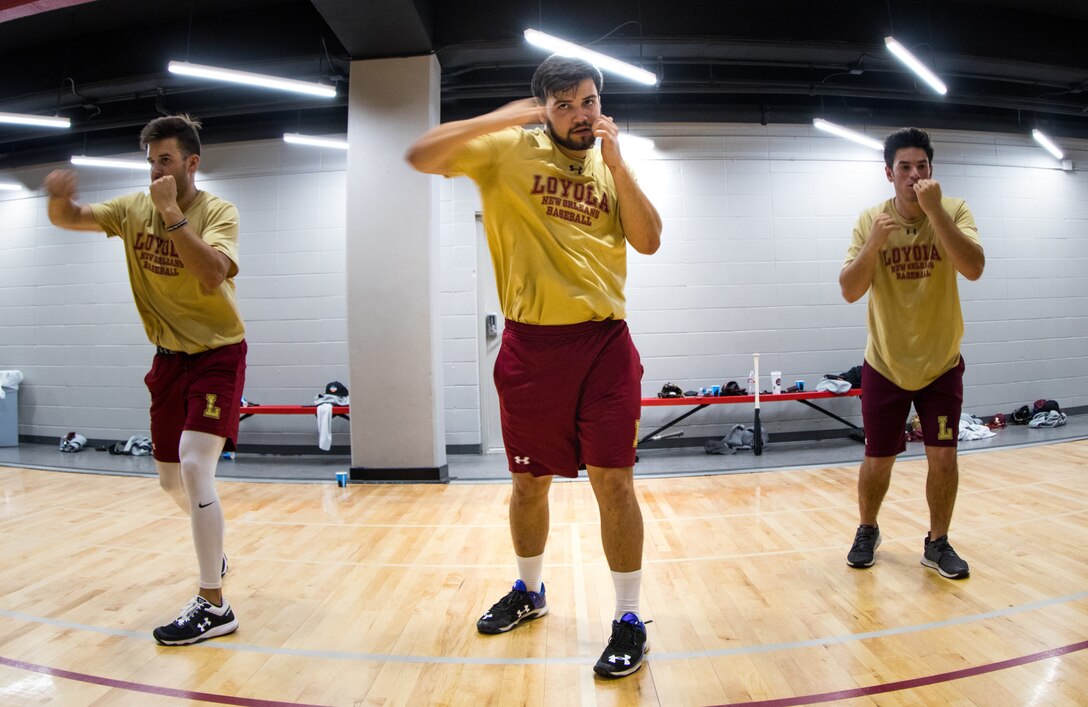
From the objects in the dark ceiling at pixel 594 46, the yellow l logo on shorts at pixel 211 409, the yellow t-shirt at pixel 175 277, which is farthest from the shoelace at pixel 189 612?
the dark ceiling at pixel 594 46

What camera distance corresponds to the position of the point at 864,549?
268cm

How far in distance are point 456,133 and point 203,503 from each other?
1.62 m

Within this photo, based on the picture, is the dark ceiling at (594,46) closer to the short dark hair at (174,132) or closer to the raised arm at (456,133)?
the short dark hair at (174,132)

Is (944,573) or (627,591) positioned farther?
(944,573)

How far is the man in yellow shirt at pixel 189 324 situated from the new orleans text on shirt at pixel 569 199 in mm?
1219

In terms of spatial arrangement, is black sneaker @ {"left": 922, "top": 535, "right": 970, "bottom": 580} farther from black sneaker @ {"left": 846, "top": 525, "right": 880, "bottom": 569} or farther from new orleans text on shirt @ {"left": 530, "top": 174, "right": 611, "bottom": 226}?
new orleans text on shirt @ {"left": 530, "top": 174, "right": 611, "bottom": 226}

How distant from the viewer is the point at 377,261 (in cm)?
511

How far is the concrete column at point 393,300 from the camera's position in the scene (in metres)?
5.05

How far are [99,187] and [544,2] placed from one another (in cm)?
607

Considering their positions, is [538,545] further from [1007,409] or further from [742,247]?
[1007,409]

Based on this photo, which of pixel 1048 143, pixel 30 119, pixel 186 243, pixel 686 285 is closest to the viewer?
pixel 186 243

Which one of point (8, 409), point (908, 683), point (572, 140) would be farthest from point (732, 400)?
point (8, 409)

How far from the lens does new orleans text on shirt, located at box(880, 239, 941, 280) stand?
2.52 meters

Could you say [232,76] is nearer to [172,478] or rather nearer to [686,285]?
[172,478]
